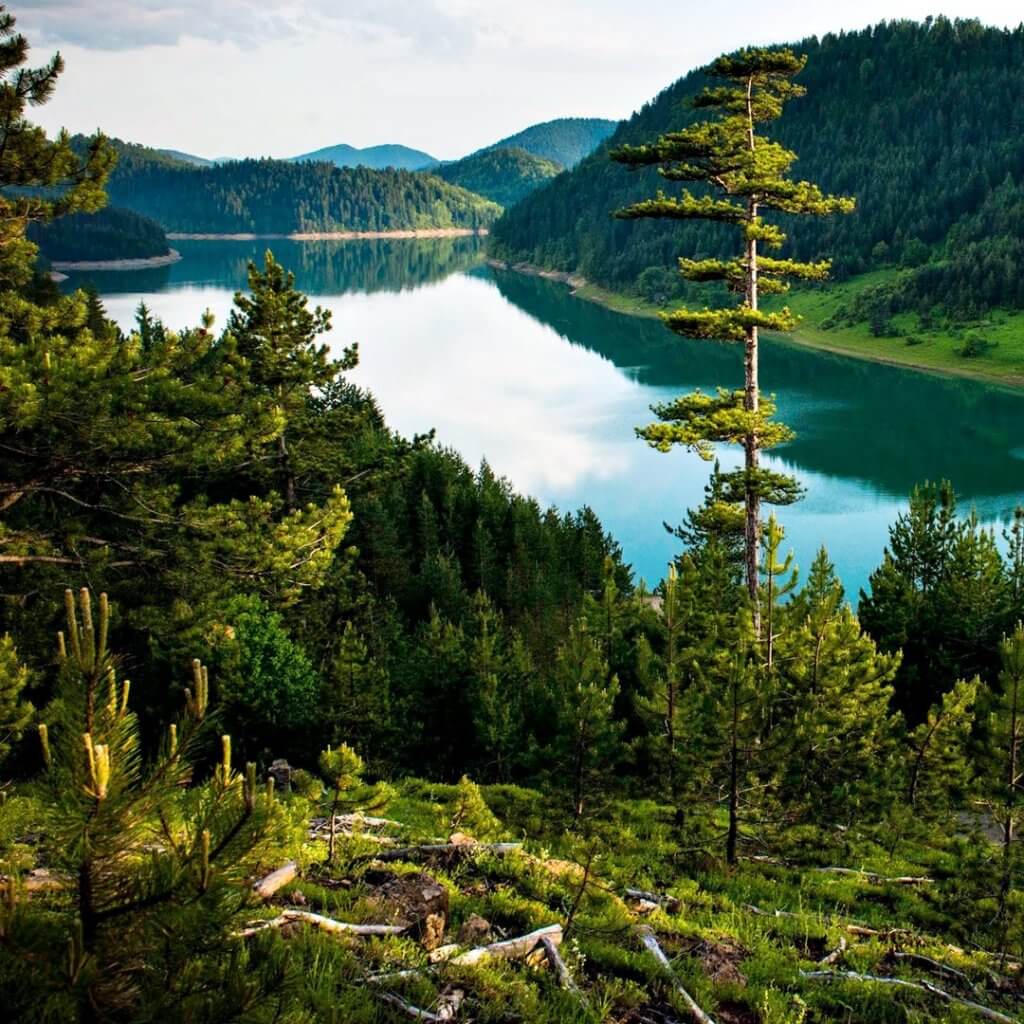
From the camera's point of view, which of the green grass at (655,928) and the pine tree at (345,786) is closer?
the green grass at (655,928)

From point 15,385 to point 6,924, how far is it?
10.4 m

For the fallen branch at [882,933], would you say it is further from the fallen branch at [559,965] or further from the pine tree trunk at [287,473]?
the pine tree trunk at [287,473]

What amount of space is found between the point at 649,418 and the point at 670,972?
291 ft

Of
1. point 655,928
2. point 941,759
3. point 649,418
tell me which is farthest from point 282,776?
point 649,418

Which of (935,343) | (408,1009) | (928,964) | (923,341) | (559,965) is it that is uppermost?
(923,341)

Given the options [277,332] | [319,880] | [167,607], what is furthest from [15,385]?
[277,332]

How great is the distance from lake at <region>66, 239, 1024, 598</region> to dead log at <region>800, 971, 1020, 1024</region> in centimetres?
4511

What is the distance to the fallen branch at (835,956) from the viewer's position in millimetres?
9759

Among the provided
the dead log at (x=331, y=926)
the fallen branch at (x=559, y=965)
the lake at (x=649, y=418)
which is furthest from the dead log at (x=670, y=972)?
the lake at (x=649, y=418)

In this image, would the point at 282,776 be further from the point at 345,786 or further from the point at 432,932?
the point at 432,932

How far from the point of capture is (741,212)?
65.6 ft

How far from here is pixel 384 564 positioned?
142 ft

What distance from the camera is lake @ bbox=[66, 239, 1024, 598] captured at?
6625 centimetres

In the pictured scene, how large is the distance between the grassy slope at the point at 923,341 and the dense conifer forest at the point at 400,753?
89755mm
